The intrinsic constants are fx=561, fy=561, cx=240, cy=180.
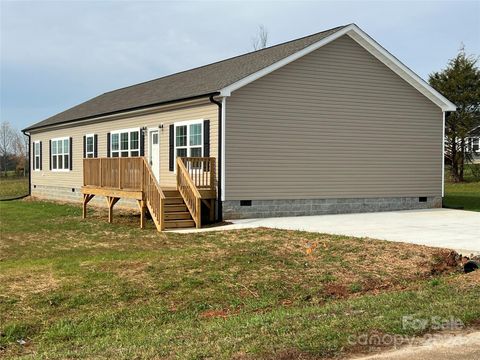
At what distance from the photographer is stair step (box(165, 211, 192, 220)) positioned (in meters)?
14.2

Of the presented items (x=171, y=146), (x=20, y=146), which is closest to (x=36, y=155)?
(x=171, y=146)

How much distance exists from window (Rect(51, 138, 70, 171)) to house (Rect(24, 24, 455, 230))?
603 centimetres

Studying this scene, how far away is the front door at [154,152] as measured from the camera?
18.7m

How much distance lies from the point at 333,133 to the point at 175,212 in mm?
5719

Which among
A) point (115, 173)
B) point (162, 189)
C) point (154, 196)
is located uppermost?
point (115, 173)

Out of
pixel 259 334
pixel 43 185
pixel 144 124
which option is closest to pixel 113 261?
pixel 259 334

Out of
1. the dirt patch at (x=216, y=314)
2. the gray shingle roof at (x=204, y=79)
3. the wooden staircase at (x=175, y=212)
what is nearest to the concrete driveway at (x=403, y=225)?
the wooden staircase at (x=175, y=212)

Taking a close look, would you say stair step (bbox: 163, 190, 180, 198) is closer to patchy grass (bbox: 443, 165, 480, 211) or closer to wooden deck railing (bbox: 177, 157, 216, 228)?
wooden deck railing (bbox: 177, 157, 216, 228)

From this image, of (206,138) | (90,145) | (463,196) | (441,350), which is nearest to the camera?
(441,350)

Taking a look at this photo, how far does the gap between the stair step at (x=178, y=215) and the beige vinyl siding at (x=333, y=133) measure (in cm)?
143

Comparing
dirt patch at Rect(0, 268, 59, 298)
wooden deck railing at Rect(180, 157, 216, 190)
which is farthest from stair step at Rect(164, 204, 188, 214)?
dirt patch at Rect(0, 268, 59, 298)

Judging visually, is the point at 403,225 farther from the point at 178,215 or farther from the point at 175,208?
the point at 175,208

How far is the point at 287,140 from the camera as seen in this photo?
53.7 ft

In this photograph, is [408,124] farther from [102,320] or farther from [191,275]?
[102,320]
